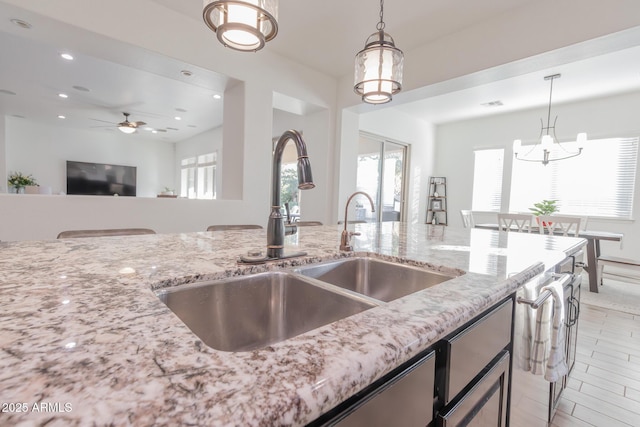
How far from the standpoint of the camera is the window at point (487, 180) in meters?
5.88

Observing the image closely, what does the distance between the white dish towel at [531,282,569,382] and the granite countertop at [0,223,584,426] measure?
0.30 metres

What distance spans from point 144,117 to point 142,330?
7204 millimetres

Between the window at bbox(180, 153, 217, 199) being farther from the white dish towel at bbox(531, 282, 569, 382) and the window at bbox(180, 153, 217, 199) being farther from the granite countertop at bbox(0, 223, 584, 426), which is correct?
the white dish towel at bbox(531, 282, 569, 382)

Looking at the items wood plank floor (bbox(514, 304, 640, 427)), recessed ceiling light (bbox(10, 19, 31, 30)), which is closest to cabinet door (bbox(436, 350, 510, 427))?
wood plank floor (bbox(514, 304, 640, 427))

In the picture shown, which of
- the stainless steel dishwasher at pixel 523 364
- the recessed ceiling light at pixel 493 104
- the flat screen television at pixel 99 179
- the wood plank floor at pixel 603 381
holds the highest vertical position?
the recessed ceiling light at pixel 493 104

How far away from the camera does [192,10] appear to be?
9.01 ft

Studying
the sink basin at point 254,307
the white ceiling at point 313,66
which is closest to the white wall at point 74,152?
the white ceiling at point 313,66

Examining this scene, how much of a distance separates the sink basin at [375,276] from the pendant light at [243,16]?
46.0 inches

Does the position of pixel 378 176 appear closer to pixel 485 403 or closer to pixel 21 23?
pixel 21 23

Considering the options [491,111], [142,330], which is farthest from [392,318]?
[491,111]

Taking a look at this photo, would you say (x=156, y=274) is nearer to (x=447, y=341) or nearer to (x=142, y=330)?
(x=142, y=330)

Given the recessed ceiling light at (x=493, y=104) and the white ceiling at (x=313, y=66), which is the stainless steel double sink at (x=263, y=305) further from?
the recessed ceiling light at (x=493, y=104)

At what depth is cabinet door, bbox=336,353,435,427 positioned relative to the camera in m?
0.47

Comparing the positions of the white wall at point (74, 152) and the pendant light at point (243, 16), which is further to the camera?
the white wall at point (74, 152)
